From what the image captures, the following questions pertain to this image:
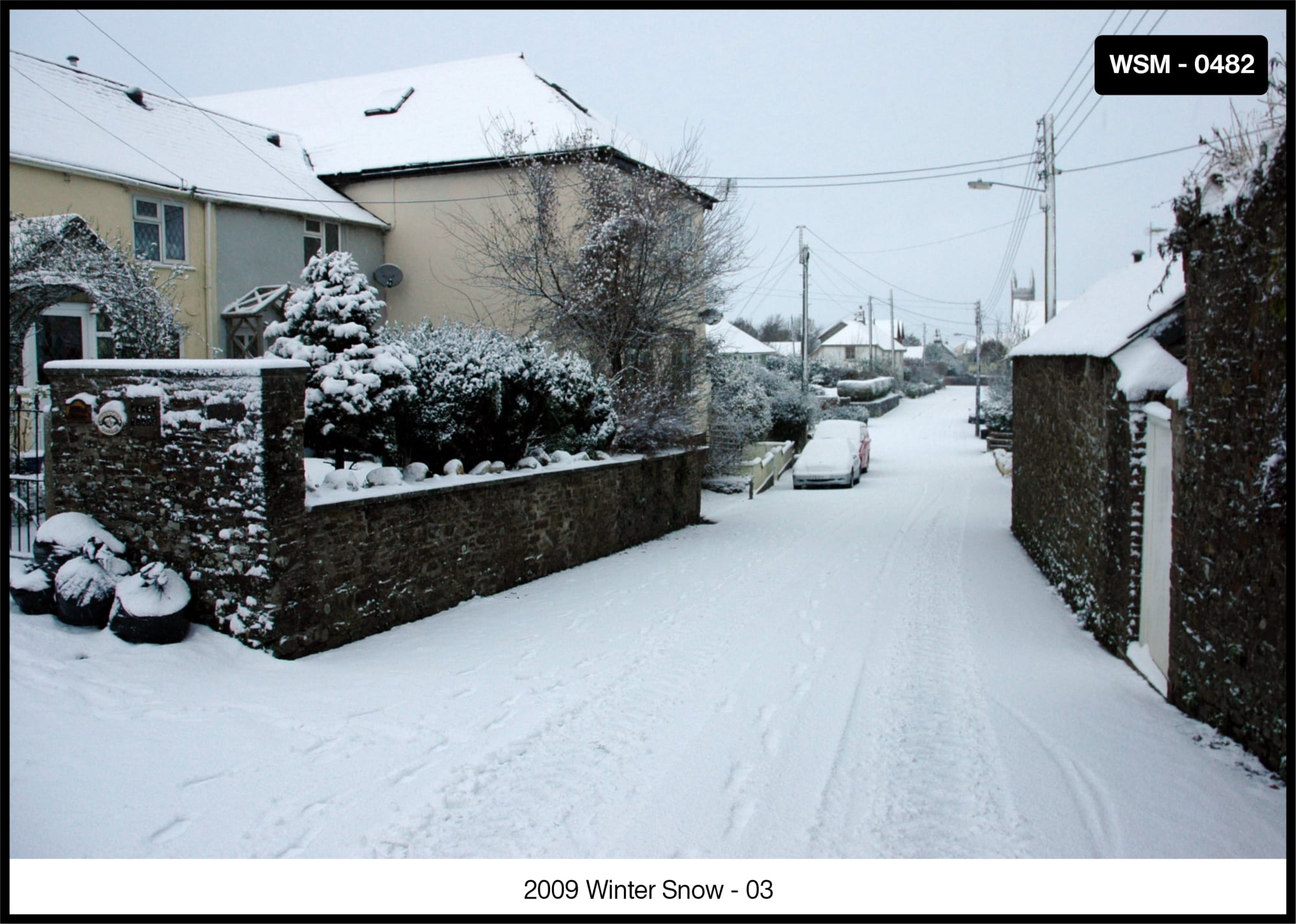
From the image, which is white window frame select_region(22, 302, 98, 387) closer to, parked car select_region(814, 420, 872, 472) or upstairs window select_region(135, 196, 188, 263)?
upstairs window select_region(135, 196, 188, 263)

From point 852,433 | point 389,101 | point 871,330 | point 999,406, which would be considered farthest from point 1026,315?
point 389,101

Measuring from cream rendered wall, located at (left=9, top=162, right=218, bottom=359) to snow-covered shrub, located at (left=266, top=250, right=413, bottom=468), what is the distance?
6599mm

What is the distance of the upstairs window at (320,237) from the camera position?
19688mm

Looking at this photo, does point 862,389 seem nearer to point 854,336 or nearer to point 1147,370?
point 854,336

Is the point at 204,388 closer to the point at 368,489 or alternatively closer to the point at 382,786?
the point at 368,489

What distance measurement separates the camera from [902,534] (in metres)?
14.9

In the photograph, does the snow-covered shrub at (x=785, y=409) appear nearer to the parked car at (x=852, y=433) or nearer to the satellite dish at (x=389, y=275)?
the parked car at (x=852, y=433)

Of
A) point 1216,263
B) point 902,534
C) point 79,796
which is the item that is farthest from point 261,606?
point 902,534

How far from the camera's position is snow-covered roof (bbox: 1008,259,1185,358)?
6.83m

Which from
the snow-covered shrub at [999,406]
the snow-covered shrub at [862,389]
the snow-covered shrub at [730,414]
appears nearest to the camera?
the snow-covered shrub at [730,414]

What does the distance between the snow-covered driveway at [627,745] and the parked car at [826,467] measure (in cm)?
1548

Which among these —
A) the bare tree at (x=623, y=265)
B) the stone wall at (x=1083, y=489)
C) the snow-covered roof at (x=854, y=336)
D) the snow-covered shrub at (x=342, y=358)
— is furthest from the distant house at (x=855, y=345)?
the snow-covered shrub at (x=342, y=358)

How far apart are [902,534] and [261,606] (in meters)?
10.9

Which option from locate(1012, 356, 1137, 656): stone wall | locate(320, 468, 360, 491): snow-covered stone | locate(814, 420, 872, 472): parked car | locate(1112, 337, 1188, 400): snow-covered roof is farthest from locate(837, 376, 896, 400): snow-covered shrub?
locate(320, 468, 360, 491): snow-covered stone
